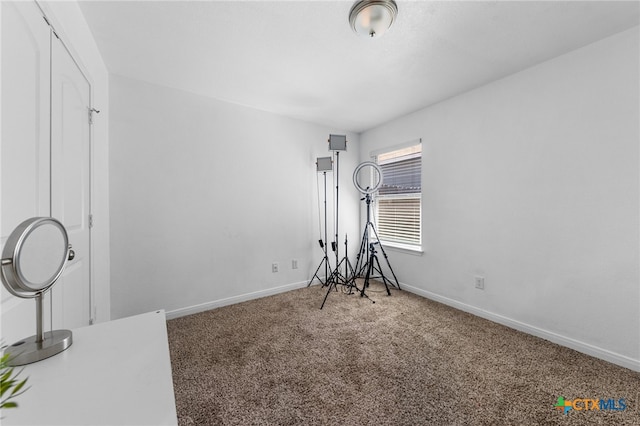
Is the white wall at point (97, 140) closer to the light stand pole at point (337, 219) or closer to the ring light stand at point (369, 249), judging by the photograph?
A: the light stand pole at point (337, 219)

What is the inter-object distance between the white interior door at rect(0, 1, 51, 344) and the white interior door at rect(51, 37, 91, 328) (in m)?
0.11

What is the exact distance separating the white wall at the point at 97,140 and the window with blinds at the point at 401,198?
3228mm

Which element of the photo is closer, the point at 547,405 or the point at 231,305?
the point at 547,405

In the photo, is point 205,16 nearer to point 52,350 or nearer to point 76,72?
point 76,72

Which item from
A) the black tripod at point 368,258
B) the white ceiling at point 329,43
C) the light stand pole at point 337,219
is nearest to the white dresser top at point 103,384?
the white ceiling at point 329,43

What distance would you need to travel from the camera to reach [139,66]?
2168 millimetres

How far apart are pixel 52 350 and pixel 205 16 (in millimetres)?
1905

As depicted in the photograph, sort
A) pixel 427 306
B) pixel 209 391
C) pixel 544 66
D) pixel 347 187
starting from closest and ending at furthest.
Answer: pixel 209 391 < pixel 544 66 < pixel 427 306 < pixel 347 187

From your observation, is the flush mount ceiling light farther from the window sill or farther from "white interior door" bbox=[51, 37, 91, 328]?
the window sill

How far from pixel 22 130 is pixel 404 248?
3.44 m

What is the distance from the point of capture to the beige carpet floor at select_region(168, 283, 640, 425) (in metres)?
1.38

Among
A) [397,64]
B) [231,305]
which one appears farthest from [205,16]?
[231,305]

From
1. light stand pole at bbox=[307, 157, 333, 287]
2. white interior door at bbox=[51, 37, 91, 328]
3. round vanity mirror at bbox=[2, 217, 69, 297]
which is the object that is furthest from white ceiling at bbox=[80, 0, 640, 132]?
round vanity mirror at bbox=[2, 217, 69, 297]

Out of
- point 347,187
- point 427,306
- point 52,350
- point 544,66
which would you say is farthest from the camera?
point 347,187
